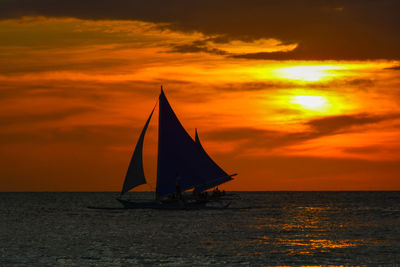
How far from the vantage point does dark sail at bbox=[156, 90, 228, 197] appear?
79.6 meters

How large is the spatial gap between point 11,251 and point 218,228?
87.0 ft

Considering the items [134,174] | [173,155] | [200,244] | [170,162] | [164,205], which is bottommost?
[200,244]

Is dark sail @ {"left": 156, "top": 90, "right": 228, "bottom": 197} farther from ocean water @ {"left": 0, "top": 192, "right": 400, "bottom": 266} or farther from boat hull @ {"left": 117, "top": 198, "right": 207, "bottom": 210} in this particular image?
ocean water @ {"left": 0, "top": 192, "right": 400, "bottom": 266}

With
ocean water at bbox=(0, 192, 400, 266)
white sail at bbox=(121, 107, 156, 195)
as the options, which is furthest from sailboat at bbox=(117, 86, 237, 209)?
ocean water at bbox=(0, 192, 400, 266)

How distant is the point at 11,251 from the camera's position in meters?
48.2

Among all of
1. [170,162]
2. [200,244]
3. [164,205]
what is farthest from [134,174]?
[200,244]

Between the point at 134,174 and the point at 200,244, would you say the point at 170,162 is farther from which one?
the point at 200,244

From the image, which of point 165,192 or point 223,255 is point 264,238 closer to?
point 223,255

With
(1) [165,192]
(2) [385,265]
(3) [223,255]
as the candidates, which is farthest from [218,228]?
(2) [385,265]

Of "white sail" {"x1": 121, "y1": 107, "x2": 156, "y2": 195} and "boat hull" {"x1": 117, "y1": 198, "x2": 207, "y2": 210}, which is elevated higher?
"white sail" {"x1": 121, "y1": 107, "x2": 156, "y2": 195}

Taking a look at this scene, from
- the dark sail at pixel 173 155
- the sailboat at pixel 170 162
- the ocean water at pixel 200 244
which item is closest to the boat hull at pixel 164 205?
the sailboat at pixel 170 162

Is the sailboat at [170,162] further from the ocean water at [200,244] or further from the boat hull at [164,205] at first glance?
the ocean water at [200,244]

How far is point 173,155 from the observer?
8062cm

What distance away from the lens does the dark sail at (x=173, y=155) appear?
79625 millimetres
